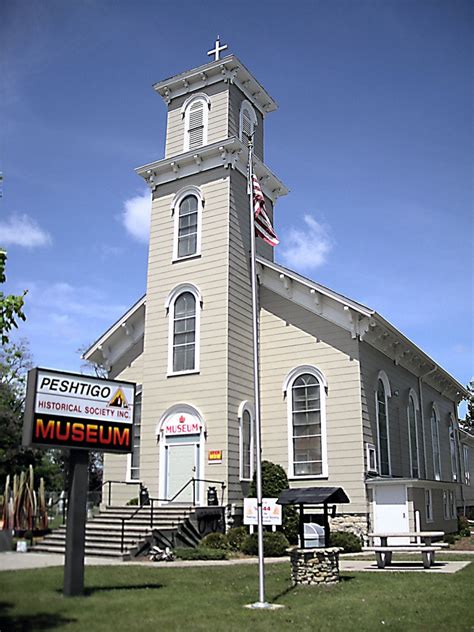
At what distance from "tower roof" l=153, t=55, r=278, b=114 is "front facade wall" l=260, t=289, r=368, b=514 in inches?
330

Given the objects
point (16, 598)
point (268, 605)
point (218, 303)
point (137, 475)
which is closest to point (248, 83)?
point (218, 303)

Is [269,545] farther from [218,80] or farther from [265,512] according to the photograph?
[218,80]

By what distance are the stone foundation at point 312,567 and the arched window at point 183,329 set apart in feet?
34.0

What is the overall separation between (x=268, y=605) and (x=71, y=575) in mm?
3330

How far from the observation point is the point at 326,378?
2255 cm

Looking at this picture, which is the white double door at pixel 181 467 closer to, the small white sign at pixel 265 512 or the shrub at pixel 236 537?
the shrub at pixel 236 537

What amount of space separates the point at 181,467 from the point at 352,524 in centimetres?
581

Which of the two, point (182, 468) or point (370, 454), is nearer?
point (370, 454)

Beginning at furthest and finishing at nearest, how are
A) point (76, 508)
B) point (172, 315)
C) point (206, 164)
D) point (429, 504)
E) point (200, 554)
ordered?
point (206, 164) → point (429, 504) → point (172, 315) → point (200, 554) → point (76, 508)

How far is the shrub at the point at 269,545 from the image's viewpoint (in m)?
18.9

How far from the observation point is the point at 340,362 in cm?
2239

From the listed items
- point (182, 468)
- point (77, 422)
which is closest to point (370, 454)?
point (182, 468)

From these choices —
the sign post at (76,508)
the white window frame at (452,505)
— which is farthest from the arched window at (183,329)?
the white window frame at (452,505)

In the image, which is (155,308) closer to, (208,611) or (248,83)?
(248,83)
